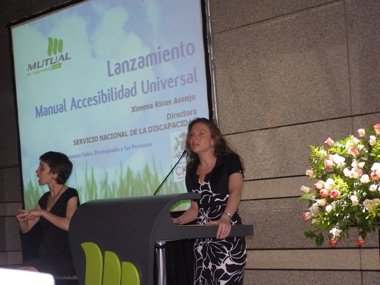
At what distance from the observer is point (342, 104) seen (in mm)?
3820

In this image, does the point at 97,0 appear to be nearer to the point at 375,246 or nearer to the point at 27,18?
the point at 27,18

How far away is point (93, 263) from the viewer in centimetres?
240

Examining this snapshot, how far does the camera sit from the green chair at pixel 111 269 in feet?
7.48

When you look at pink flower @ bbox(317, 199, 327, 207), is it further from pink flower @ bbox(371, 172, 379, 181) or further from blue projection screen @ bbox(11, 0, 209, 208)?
blue projection screen @ bbox(11, 0, 209, 208)

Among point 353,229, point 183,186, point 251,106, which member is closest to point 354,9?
point 251,106

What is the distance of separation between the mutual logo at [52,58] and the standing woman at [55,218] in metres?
1.43

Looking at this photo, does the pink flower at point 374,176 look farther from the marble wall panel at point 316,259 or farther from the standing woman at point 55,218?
the standing woman at point 55,218

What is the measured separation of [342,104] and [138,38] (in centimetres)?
188

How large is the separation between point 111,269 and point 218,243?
2.99 feet

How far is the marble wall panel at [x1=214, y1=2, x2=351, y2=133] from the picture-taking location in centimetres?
387

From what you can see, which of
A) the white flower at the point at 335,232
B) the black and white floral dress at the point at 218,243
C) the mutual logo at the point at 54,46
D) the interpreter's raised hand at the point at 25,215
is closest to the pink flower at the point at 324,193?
the white flower at the point at 335,232

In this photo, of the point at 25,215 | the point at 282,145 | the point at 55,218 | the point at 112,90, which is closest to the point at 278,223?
the point at 282,145

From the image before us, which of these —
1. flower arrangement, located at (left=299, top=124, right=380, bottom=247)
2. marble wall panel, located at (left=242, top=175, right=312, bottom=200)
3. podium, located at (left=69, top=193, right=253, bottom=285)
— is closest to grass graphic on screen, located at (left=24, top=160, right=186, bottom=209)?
marble wall panel, located at (left=242, top=175, right=312, bottom=200)

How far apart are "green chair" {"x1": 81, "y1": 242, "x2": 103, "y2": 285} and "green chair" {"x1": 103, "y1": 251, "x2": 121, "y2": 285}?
31 millimetres
